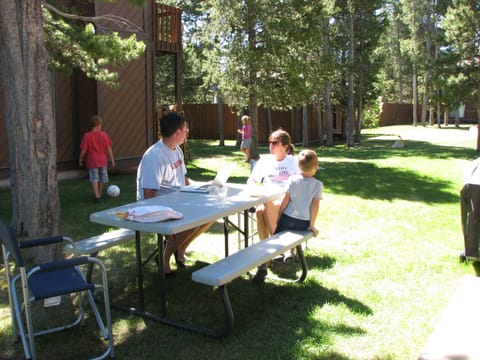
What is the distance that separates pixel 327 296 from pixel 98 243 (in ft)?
6.67

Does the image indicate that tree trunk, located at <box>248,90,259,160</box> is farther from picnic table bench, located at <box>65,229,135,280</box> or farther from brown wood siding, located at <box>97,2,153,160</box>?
picnic table bench, located at <box>65,229,135,280</box>

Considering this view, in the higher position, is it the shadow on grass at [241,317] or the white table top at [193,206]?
the white table top at [193,206]

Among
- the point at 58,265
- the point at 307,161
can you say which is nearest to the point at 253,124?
the point at 307,161

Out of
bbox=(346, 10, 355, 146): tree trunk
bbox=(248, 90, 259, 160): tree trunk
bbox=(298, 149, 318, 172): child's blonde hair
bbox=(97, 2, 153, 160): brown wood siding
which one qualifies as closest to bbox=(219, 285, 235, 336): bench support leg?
bbox=(298, 149, 318, 172): child's blonde hair

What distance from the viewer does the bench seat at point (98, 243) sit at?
4.12m

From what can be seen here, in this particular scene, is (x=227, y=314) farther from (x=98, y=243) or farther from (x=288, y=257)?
(x=288, y=257)

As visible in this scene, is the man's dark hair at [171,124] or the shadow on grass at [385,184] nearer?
the man's dark hair at [171,124]

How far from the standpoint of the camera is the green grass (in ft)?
11.5

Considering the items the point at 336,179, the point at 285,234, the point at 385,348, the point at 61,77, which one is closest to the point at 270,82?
the point at 336,179

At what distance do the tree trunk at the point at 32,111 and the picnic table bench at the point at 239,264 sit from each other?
5.26 feet

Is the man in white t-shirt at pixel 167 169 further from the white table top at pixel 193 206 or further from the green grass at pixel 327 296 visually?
the green grass at pixel 327 296

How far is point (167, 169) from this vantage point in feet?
15.9

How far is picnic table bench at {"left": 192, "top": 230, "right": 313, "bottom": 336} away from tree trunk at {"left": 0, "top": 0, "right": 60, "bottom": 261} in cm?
160

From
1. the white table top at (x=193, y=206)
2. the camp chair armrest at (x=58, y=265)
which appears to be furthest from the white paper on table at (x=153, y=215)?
the camp chair armrest at (x=58, y=265)
